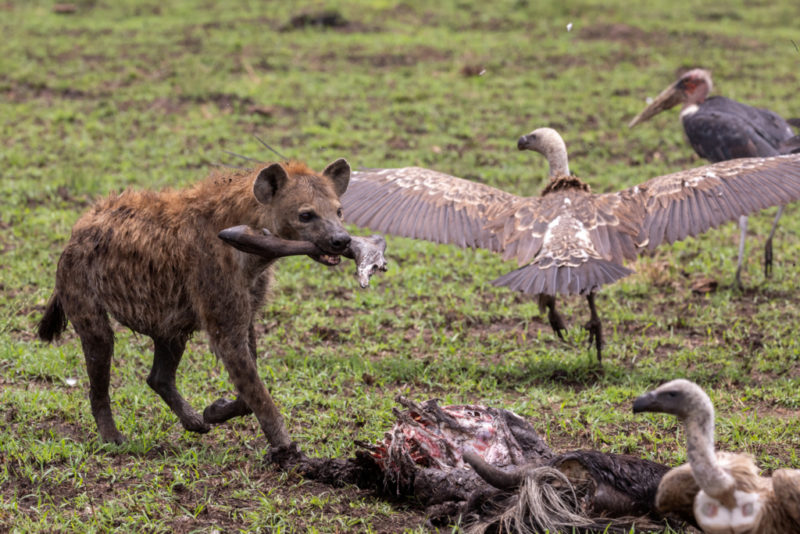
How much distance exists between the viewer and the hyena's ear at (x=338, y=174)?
4.57 metres

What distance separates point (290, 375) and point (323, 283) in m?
1.68

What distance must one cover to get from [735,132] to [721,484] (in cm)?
530

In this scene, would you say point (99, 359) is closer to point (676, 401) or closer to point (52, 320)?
point (52, 320)

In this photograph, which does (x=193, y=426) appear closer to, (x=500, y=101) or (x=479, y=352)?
(x=479, y=352)

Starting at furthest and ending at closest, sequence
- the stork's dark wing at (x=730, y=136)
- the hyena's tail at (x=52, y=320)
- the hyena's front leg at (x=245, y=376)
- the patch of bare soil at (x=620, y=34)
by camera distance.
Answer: the patch of bare soil at (x=620, y=34) → the stork's dark wing at (x=730, y=136) → the hyena's tail at (x=52, y=320) → the hyena's front leg at (x=245, y=376)

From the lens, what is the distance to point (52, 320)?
197 inches

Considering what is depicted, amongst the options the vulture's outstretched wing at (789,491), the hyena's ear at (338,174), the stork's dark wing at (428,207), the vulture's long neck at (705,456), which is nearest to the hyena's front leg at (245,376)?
the hyena's ear at (338,174)

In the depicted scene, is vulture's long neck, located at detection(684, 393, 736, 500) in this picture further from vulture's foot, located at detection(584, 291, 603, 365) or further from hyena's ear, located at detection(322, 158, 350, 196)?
vulture's foot, located at detection(584, 291, 603, 365)

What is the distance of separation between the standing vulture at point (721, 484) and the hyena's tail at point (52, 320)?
3.10 metres

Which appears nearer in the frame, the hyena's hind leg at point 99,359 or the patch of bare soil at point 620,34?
the hyena's hind leg at point 99,359

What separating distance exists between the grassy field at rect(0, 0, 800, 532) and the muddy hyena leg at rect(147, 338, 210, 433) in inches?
4.4

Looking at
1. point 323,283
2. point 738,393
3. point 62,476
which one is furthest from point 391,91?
point 62,476

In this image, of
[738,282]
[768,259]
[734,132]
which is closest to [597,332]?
[738,282]

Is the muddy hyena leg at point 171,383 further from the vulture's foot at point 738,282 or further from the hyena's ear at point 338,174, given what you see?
the vulture's foot at point 738,282
